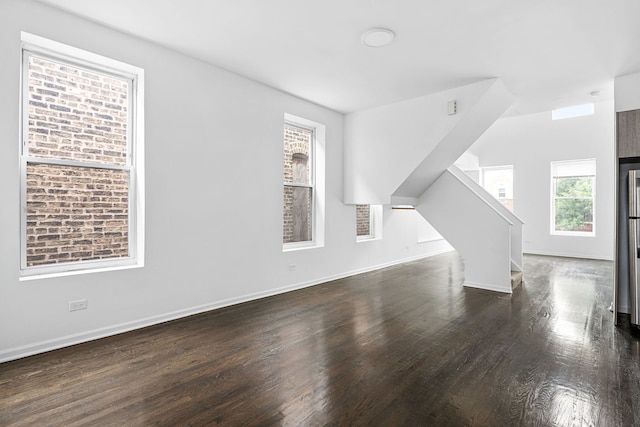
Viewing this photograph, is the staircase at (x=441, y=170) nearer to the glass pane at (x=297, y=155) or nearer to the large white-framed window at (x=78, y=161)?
the glass pane at (x=297, y=155)

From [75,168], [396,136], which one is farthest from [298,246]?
[75,168]

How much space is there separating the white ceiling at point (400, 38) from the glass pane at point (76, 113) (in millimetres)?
522

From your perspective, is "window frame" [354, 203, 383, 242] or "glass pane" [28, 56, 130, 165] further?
"window frame" [354, 203, 383, 242]

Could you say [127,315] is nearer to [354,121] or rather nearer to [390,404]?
[390,404]

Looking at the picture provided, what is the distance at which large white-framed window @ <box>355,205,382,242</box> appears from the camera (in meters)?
6.31

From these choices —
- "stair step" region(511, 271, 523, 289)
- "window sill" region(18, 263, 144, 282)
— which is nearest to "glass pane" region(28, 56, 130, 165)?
"window sill" region(18, 263, 144, 282)

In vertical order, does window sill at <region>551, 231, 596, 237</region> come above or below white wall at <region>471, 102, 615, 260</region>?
below

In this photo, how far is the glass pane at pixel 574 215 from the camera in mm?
7434

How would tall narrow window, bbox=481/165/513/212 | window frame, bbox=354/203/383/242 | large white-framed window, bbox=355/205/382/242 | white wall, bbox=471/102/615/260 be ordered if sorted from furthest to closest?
1. tall narrow window, bbox=481/165/513/212
2. white wall, bbox=471/102/615/260
3. window frame, bbox=354/203/383/242
4. large white-framed window, bbox=355/205/382/242

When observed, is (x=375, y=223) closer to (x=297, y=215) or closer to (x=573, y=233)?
(x=297, y=215)

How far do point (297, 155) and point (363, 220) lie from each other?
1.99m

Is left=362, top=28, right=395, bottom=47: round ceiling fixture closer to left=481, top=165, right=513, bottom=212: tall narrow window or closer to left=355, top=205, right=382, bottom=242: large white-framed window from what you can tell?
left=355, top=205, right=382, bottom=242: large white-framed window

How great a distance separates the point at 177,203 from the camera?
3.43 m

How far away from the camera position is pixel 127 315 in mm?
3086
